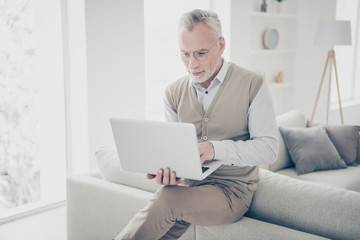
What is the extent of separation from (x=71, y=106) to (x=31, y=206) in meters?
0.86

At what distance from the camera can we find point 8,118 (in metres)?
3.18

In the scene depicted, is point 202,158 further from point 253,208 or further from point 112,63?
point 112,63

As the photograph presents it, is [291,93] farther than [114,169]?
Yes

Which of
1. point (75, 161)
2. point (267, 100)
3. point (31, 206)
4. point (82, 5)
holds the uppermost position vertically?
point (82, 5)

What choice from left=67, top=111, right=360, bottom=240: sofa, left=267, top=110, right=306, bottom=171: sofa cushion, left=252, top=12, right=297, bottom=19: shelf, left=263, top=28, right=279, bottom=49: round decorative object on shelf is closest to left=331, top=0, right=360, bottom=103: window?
left=252, top=12, right=297, bottom=19: shelf

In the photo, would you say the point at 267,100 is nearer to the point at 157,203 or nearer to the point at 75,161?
the point at 157,203

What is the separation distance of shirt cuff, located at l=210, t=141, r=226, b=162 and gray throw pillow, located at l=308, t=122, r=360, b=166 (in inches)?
72.0

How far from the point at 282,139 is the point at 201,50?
155 cm

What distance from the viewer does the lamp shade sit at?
4551 mm

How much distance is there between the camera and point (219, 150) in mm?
1724

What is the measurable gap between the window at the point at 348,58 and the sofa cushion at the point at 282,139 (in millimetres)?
3481

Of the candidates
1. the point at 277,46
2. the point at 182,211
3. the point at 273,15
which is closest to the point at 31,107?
the point at 182,211

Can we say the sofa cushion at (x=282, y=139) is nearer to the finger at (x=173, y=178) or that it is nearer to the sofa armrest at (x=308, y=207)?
the sofa armrest at (x=308, y=207)

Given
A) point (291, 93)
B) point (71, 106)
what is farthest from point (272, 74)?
point (71, 106)
